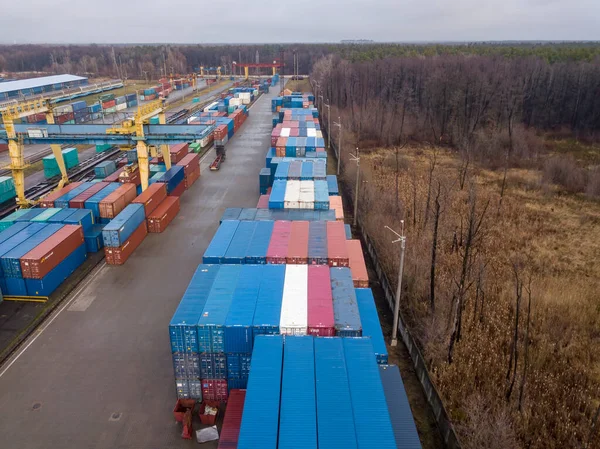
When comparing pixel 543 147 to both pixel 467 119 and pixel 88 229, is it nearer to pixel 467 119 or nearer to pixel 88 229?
pixel 467 119

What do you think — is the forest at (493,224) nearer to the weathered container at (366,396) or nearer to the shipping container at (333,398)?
the weathered container at (366,396)

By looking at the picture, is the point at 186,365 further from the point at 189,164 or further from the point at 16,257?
the point at 189,164

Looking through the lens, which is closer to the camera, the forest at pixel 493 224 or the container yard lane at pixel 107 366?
the container yard lane at pixel 107 366

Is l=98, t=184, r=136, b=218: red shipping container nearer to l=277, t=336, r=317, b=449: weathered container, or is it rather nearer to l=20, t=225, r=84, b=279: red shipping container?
l=20, t=225, r=84, b=279: red shipping container

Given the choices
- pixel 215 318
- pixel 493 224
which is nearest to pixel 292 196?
pixel 215 318

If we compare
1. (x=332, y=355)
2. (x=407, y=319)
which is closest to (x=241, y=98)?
(x=407, y=319)

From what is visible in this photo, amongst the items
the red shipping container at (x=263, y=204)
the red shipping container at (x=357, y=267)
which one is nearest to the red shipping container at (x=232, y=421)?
the red shipping container at (x=357, y=267)
